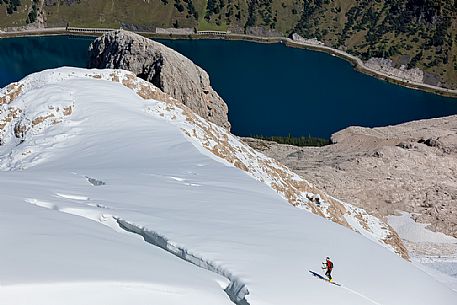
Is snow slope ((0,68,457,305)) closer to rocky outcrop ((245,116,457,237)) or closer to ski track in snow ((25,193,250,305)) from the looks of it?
ski track in snow ((25,193,250,305))

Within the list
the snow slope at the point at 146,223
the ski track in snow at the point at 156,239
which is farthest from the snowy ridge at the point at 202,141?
the ski track in snow at the point at 156,239

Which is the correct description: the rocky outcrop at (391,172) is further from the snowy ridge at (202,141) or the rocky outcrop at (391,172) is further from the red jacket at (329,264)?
the red jacket at (329,264)

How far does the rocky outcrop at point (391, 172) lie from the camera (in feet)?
274

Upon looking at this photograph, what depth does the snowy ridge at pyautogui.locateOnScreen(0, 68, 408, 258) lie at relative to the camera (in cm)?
4644

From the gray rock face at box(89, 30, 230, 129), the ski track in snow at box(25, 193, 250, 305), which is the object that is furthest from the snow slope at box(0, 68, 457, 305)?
the gray rock face at box(89, 30, 230, 129)

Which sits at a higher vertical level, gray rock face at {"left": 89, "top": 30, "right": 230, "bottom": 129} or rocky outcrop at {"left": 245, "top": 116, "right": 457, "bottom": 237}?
gray rock face at {"left": 89, "top": 30, "right": 230, "bottom": 129}

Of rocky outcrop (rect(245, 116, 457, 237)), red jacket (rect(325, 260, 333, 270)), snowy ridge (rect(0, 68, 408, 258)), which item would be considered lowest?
rocky outcrop (rect(245, 116, 457, 237))

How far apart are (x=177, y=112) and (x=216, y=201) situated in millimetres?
23548

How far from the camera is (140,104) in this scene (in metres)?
52.1

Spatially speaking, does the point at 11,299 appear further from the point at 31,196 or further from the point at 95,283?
the point at 31,196

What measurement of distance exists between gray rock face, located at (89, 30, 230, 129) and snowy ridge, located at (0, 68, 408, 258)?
2583 cm

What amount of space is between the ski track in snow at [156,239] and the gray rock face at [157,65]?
55.0m

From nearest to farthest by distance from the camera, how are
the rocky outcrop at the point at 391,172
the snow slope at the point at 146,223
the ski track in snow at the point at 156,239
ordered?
the snow slope at the point at 146,223 < the ski track in snow at the point at 156,239 < the rocky outcrop at the point at 391,172

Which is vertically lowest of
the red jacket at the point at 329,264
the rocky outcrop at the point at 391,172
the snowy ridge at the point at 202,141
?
the rocky outcrop at the point at 391,172
